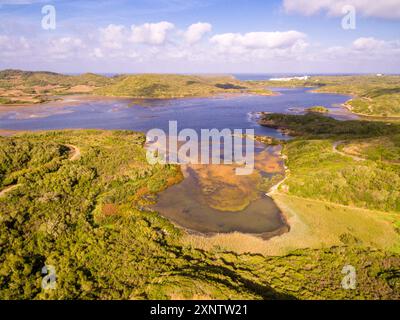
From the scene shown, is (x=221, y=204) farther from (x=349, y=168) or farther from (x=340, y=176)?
(x=349, y=168)

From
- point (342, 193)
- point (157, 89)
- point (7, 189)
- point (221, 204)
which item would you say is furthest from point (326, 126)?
point (157, 89)

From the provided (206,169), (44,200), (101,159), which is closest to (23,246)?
(44,200)

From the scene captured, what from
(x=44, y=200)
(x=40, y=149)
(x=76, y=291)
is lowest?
(x=76, y=291)

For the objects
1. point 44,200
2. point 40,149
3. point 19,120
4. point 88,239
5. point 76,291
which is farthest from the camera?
point 19,120

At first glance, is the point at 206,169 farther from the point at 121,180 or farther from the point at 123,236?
the point at 123,236
